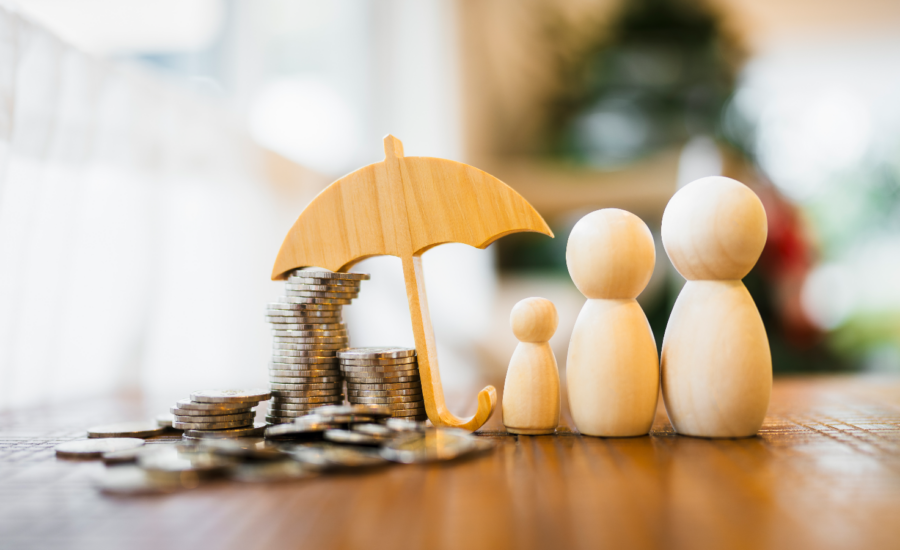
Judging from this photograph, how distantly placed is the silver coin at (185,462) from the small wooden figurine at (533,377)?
243 mm

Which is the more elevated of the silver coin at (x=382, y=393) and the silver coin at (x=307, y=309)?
the silver coin at (x=307, y=309)

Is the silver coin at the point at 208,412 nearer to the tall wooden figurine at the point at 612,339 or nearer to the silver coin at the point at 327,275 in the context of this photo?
the silver coin at the point at 327,275

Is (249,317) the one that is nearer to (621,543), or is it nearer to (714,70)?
(621,543)

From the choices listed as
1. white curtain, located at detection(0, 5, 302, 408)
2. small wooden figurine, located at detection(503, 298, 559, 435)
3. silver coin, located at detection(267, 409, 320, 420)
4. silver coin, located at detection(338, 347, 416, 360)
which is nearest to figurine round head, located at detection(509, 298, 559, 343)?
small wooden figurine, located at detection(503, 298, 559, 435)

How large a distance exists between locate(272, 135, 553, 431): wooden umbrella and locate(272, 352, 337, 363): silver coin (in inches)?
2.8

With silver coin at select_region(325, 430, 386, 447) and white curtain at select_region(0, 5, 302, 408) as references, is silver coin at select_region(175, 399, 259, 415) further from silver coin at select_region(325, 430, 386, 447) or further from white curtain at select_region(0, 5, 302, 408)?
white curtain at select_region(0, 5, 302, 408)

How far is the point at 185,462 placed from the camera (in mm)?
437

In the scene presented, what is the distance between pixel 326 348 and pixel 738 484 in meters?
0.35

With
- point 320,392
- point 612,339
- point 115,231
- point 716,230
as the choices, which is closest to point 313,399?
point 320,392

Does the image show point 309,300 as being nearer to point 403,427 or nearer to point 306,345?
point 306,345

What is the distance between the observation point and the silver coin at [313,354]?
588mm

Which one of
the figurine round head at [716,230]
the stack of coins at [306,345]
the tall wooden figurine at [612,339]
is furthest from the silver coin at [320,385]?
the figurine round head at [716,230]

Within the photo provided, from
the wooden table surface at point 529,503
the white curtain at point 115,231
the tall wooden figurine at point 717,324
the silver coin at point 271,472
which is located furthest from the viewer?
the white curtain at point 115,231

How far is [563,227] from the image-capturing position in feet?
10.9
